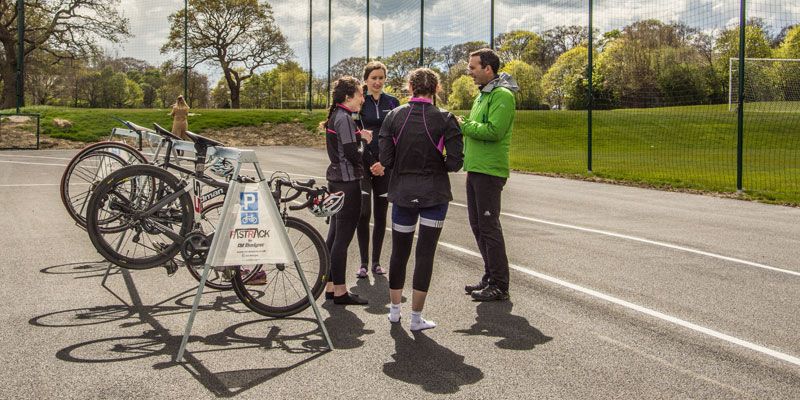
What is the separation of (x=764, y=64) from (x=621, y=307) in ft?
96.5

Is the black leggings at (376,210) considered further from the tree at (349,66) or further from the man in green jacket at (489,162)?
the tree at (349,66)

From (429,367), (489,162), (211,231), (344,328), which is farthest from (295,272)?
(489,162)

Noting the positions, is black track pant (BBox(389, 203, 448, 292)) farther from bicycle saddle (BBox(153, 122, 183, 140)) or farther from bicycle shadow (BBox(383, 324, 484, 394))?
bicycle saddle (BBox(153, 122, 183, 140))

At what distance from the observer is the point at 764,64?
31219mm

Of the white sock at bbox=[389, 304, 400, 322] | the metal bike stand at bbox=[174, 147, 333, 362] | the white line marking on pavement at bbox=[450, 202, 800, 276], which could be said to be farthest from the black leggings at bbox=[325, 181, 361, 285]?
the white line marking on pavement at bbox=[450, 202, 800, 276]

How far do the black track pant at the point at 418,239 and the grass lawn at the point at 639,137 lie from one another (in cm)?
1244

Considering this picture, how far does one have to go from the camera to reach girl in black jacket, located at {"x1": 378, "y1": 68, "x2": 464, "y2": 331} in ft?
17.4

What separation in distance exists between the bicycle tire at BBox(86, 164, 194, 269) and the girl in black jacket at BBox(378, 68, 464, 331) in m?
1.74

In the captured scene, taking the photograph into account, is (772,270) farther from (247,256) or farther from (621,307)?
(247,256)

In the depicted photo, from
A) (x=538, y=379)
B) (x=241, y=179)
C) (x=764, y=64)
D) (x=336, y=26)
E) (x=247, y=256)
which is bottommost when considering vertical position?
(x=538, y=379)

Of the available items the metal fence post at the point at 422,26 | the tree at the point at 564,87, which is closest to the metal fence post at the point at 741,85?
the metal fence post at the point at 422,26

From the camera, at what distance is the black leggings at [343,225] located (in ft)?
19.5

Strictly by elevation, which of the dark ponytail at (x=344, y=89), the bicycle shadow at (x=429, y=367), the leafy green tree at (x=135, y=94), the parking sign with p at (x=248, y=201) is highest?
the leafy green tree at (x=135, y=94)

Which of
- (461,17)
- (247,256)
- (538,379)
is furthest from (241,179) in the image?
(461,17)
